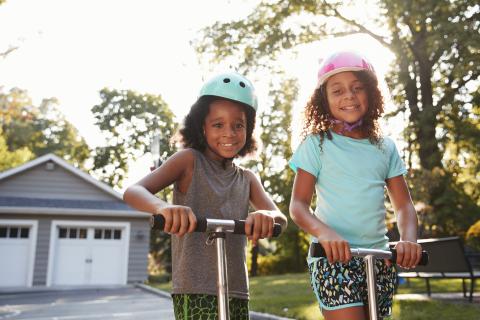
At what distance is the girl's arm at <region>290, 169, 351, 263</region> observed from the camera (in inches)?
70.4

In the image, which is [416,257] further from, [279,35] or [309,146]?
[279,35]

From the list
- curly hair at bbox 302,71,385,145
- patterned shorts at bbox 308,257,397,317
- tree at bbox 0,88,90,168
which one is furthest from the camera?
tree at bbox 0,88,90,168

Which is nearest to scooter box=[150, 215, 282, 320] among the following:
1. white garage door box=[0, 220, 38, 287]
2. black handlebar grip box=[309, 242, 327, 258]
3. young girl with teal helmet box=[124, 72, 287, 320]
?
black handlebar grip box=[309, 242, 327, 258]

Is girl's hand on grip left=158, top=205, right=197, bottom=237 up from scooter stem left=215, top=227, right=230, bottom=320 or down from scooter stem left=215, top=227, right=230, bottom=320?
up

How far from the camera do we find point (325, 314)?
2.09 meters

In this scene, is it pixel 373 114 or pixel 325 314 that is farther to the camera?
pixel 373 114

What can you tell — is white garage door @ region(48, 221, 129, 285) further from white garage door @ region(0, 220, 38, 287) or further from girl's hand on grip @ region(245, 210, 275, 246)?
girl's hand on grip @ region(245, 210, 275, 246)

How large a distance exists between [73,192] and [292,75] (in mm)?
10786

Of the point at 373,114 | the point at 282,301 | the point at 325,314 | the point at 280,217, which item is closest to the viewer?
the point at 325,314

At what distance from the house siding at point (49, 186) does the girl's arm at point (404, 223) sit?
21.6 metres

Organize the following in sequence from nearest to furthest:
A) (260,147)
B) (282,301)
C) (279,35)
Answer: (260,147), (282,301), (279,35)

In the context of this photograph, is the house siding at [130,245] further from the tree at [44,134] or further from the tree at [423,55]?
the tree at [44,134]

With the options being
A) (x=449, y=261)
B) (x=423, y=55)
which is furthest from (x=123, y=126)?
(x=449, y=261)

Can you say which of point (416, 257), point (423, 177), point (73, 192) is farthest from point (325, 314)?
point (73, 192)
